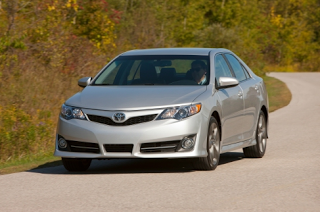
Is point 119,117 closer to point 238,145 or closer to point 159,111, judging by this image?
point 159,111

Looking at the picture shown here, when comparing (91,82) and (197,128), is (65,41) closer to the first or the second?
(91,82)

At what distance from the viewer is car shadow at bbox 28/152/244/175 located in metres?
8.94

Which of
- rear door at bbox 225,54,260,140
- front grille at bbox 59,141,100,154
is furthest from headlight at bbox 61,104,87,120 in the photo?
rear door at bbox 225,54,260,140

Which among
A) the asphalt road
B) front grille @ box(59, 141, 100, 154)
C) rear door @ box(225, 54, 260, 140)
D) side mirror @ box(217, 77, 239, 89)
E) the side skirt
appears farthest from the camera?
rear door @ box(225, 54, 260, 140)

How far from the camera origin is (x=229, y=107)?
9.32 m

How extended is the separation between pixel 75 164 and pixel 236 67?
287 centimetres

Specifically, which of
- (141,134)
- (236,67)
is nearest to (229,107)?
(236,67)

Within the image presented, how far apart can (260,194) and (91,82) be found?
3.33 m

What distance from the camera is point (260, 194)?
7.02 m

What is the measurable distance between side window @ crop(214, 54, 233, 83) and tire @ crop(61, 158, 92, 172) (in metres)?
1.99

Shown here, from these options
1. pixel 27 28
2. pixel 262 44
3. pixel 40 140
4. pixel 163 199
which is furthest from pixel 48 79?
pixel 262 44

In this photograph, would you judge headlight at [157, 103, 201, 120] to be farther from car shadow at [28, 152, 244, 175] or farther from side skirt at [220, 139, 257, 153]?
side skirt at [220, 139, 257, 153]

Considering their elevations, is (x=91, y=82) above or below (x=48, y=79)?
above

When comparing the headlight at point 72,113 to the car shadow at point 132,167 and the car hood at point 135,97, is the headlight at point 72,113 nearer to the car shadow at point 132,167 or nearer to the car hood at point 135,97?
the car hood at point 135,97
